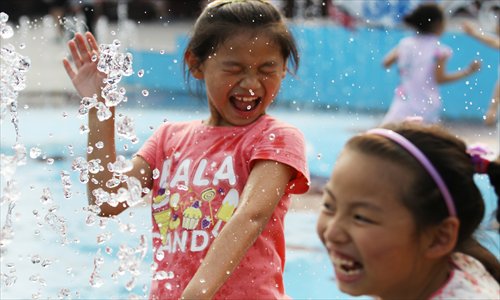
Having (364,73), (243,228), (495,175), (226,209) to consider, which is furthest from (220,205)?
→ (364,73)

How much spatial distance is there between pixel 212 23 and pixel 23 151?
70 centimetres

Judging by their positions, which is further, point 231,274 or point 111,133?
point 111,133

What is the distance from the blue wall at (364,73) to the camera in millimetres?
11539

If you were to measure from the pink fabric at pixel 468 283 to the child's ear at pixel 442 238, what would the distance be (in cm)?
8

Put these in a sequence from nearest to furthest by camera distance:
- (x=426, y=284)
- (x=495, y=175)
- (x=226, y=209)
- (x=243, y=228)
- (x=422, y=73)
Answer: (x=426, y=284) → (x=495, y=175) → (x=243, y=228) → (x=226, y=209) → (x=422, y=73)

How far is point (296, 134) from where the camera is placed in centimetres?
278

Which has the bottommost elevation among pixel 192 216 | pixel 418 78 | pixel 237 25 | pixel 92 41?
pixel 418 78

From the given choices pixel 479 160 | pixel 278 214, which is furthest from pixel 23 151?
pixel 479 160

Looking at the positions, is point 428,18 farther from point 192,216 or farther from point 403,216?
point 403,216

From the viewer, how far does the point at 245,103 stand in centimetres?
285

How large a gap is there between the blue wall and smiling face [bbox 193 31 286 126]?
335 inches

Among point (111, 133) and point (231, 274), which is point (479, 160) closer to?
point (231, 274)

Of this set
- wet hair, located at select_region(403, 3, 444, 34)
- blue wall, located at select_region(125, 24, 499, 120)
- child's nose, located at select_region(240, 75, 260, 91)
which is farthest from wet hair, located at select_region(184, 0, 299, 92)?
blue wall, located at select_region(125, 24, 499, 120)

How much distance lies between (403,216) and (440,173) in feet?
0.41
